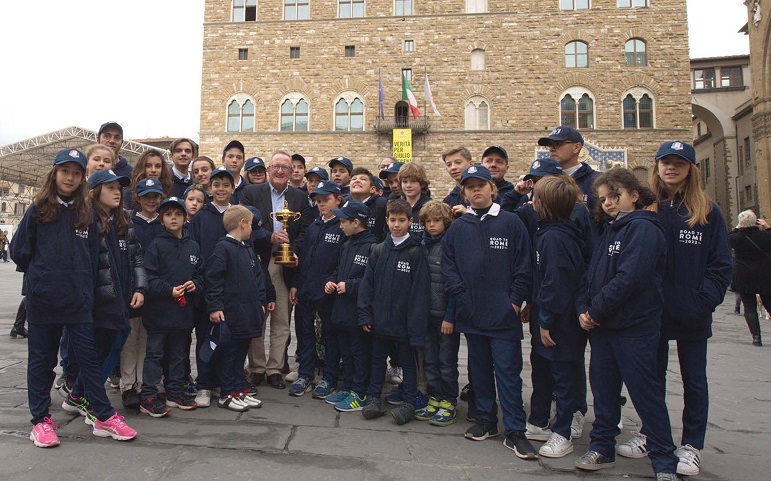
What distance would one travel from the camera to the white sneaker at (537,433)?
12.1 feet

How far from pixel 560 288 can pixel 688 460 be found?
1252mm

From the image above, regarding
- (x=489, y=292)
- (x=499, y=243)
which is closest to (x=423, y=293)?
(x=489, y=292)

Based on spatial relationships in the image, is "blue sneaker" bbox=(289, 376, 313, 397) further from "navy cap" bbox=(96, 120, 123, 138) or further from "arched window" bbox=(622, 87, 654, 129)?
"arched window" bbox=(622, 87, 654, 129)

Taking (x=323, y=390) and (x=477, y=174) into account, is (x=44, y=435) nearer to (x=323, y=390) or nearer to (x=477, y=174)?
(x=323, y=390)

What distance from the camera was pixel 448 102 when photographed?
24438mm

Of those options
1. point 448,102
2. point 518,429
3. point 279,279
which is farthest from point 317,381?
point 448,102

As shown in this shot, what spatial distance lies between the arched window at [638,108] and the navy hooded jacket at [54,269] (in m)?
25.0

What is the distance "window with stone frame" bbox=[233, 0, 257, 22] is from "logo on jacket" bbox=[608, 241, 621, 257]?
26393 millimetres

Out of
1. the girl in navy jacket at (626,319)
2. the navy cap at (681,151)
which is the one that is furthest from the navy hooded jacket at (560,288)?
the navy cap at (681,151)

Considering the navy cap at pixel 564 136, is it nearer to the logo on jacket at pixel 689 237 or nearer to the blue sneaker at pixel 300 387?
the logo on jacket at pixel 689 237

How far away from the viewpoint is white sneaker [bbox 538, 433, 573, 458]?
3318 mm

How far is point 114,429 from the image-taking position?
11.1 ft

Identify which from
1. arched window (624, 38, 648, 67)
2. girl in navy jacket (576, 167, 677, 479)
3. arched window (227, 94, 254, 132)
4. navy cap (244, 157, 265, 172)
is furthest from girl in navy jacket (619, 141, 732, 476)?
arched window (227, 94, 254, 132)

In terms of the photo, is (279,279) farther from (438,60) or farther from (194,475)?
(438,60)
